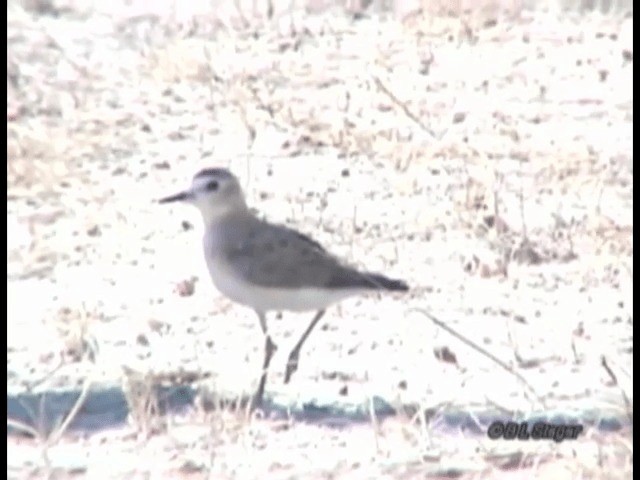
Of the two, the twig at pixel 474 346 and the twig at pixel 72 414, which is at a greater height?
the twig at pixel 474 346

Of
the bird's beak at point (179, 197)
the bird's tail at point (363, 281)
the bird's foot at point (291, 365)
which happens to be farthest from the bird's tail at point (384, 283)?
the bird's beak at point (179, 197)

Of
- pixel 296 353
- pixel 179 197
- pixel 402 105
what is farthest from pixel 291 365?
pixel 402 105

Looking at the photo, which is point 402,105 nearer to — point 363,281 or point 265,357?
point 363,281

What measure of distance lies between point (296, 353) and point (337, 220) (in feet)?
0.55

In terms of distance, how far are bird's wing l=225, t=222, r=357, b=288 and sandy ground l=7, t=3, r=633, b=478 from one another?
2 centimetres

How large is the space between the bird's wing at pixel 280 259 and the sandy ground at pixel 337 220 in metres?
0.02

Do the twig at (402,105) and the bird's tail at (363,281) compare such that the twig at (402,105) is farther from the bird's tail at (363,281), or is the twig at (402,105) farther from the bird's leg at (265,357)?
the bird's leg at (265,357)

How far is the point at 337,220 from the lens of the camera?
4.19 feet

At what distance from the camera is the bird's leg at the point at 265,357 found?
4.11 ft

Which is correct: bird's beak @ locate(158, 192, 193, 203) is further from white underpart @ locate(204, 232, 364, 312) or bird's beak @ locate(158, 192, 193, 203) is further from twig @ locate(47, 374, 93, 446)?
twig @ locate(47, 374, 93, 446)

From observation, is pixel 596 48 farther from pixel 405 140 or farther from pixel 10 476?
pixel 10 476

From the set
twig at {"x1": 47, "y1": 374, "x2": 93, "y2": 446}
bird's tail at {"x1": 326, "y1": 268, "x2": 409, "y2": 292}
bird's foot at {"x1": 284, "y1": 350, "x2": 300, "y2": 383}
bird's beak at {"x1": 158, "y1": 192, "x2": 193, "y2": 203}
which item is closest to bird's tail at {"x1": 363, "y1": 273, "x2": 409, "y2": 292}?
bird's tail at {"x1": 326, "y1": 268, "x2": 409, "y2": 292}

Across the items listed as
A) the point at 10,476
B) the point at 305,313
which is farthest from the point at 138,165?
the point at 10,476

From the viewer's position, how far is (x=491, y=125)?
51.1 inches
